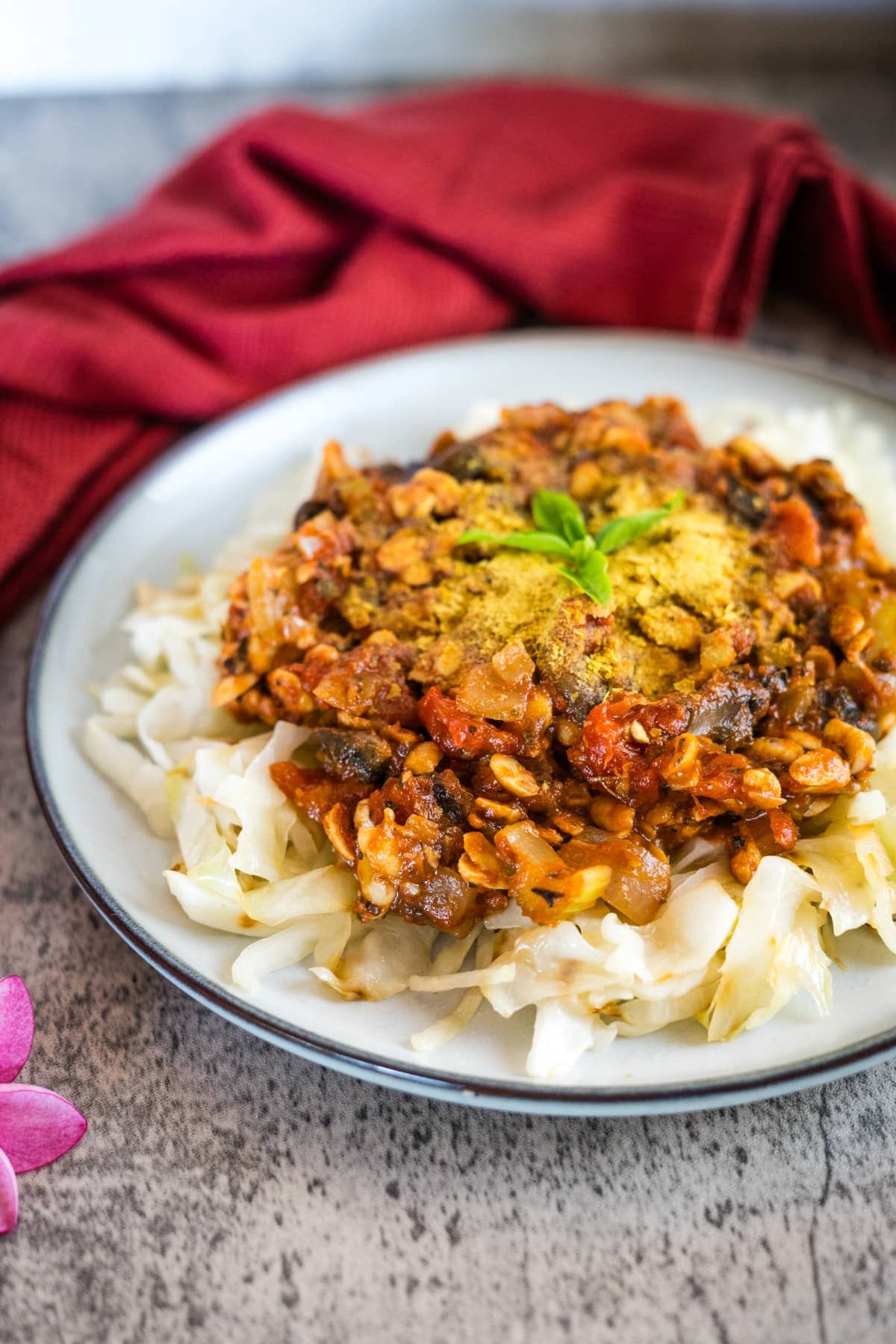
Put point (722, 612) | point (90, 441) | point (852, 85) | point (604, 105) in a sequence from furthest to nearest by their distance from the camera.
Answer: point (852, 85) → point (604, 105) → point (90, 441) → point (722, 612)

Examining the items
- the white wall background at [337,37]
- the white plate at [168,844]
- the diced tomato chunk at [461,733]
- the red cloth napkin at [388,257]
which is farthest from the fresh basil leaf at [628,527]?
the white wall background at [337,37]

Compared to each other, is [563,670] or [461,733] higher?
[563,670]

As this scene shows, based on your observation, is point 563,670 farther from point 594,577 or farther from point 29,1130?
point 29,1130

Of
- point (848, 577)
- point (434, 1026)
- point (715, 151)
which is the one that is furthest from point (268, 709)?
point (715, 151)

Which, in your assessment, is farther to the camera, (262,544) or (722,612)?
(262,544)

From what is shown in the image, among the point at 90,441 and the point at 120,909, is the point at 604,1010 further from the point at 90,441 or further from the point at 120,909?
the point at 90,441

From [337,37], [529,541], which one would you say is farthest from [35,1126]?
[337,37]

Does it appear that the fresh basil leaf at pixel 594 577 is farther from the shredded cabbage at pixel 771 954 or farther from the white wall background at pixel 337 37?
the white wall background at pixel 337 37
